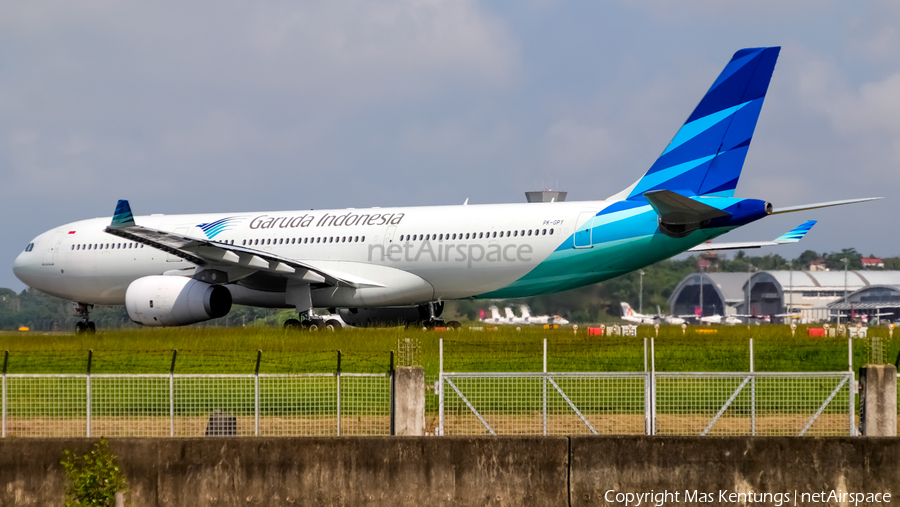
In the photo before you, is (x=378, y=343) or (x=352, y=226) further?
(x=352, y=226)

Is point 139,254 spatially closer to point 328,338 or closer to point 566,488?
point 328,338

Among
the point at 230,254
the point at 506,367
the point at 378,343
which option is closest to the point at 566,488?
A: the point at 506,367

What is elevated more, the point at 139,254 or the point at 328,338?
the point at 139,254

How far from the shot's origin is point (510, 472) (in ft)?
34.2

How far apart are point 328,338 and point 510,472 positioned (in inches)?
550

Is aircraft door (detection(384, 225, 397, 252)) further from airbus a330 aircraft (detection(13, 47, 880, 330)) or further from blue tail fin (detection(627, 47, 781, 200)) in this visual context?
blue tail fin (detection(627, 47, 781, 200))

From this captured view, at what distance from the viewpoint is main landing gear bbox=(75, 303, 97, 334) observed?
1276 inches

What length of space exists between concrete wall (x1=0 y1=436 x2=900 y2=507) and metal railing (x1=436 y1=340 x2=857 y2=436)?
1.46 meters

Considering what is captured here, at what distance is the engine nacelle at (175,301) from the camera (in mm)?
27375

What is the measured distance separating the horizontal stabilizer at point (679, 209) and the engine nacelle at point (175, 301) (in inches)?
443

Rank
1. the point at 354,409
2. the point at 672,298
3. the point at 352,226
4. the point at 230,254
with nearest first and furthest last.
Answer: the point at 354,409 → the point at 230,254 → the point at 352,226 → the point at 672,298

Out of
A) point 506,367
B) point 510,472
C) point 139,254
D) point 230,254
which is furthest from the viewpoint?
point 139,254

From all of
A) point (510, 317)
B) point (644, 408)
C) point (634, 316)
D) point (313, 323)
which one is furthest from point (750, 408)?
point (510, 317)

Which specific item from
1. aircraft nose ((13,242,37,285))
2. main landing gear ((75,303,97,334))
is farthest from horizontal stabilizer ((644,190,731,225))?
aircraft nose ((13,242,37,285))
